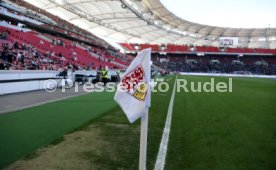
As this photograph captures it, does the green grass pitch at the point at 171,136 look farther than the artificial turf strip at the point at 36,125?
No

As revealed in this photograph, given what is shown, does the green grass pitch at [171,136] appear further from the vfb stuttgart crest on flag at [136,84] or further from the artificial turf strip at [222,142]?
the vfb stuttgart crest on flag at [136,84]

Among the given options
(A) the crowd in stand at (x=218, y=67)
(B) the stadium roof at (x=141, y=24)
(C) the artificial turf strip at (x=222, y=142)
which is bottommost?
(C) the artificial turf strip at (x=222, y=142)

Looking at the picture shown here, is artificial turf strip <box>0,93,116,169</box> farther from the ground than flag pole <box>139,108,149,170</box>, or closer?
closer

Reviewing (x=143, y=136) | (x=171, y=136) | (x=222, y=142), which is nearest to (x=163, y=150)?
(x=171, y=136)

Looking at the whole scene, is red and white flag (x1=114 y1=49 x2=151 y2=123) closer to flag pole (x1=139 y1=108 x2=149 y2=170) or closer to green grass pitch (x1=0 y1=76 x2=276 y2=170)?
flag pole (x1=139 y1=108 x2=149 y2=170)

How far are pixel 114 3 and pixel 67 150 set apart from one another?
4097 cm

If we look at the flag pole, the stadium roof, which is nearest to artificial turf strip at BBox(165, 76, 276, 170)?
the flag pole

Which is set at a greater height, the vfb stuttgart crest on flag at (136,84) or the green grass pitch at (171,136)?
the vfb stuttgart crest on flag at (136,84)

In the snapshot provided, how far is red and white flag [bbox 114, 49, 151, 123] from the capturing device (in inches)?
132

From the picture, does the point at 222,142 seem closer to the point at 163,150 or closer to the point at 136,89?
the point at 163,150

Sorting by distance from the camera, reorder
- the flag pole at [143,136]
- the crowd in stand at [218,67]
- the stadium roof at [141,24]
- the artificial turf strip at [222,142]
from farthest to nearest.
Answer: the crowd in stand at [218,67] < the stadium roof at [141,24] < the artificial turf strip at [222,142] < the flag pole at [143,136]

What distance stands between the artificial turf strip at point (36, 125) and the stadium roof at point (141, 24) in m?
33.0

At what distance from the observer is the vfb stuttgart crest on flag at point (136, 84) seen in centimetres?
335

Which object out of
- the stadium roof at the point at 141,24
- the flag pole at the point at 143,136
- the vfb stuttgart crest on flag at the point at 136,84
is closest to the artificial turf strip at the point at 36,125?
the flag pole at the point at 143,136
